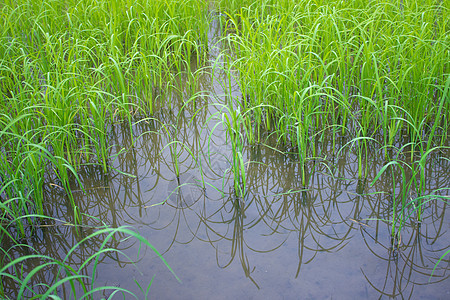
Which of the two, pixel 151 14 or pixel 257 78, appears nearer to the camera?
pixel 257 78

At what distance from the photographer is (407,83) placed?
7.87ft

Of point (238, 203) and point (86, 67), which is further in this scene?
point (86, 67)

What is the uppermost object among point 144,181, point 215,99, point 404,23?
point 404,23

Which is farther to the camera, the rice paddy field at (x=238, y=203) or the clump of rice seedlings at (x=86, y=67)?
the clump of rice seedlings at (x=86, y=67)

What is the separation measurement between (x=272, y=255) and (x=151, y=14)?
7.38 ft

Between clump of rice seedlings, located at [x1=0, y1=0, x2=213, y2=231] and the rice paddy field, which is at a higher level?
clump of rice seedlings, located at [x1=0, y1=0, x2=213, y2=231]

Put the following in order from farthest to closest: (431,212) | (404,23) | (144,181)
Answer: (404,23)
(144,181)
(431,212)

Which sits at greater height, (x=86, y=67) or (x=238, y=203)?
(x=86, y=67)

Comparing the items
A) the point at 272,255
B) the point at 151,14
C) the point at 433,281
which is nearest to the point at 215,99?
the point at 151,14

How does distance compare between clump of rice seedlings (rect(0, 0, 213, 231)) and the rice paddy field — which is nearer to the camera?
the rice paddy field

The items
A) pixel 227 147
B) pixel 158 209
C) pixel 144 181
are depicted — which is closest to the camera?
pixel 158 209

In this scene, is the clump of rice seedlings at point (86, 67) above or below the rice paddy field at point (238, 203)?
above

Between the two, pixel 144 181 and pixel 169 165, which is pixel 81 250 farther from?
pixel 169 165

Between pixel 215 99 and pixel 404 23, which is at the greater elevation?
pixel 404 23
